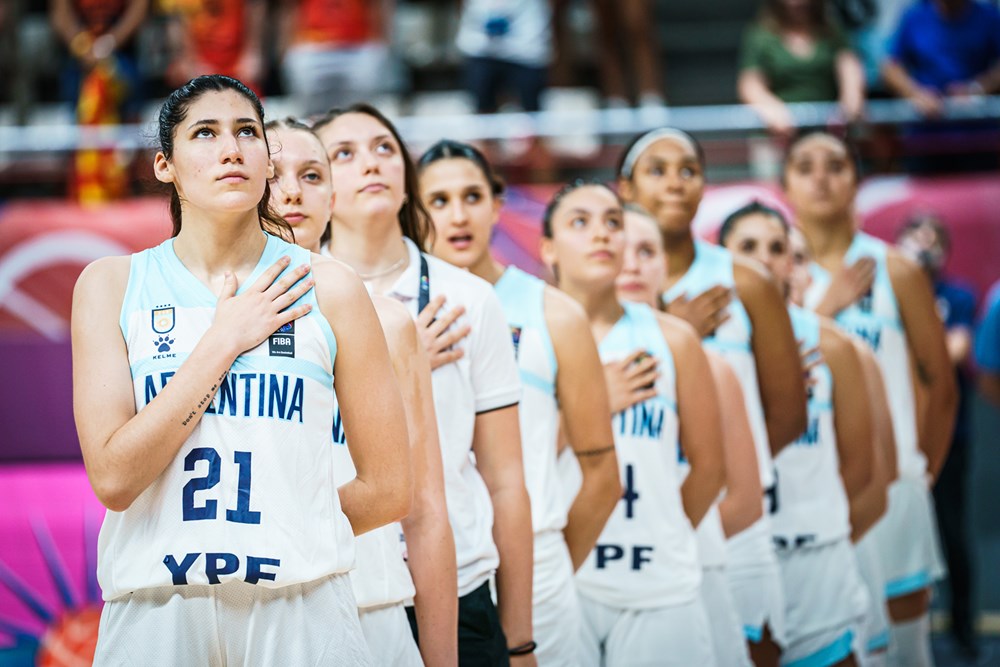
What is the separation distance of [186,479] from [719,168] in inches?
258

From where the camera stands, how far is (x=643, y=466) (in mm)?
4582

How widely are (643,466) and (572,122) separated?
4491 mm

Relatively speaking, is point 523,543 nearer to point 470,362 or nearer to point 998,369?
point 470,362

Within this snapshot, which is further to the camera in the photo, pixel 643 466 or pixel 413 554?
pixel 643 466

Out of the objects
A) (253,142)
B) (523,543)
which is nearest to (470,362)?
(523,543)

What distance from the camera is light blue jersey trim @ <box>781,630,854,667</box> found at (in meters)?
5.54

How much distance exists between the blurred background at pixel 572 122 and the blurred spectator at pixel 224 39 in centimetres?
2

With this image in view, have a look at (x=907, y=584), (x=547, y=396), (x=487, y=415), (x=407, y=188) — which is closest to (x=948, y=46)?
(x=907, y=584)

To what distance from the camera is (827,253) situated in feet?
21.6

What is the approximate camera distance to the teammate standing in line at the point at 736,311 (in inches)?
212

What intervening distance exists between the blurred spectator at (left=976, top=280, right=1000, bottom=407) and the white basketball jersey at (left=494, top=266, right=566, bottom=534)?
4205mm

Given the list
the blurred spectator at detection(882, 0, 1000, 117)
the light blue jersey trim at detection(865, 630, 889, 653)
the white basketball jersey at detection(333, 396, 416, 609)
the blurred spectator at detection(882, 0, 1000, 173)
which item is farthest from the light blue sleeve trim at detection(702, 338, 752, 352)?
the blurred spectator at detection(882, 0, 1000, 117)

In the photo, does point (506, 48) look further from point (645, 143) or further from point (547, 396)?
point (547, 396)

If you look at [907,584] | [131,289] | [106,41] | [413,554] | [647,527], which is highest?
[106,41]
